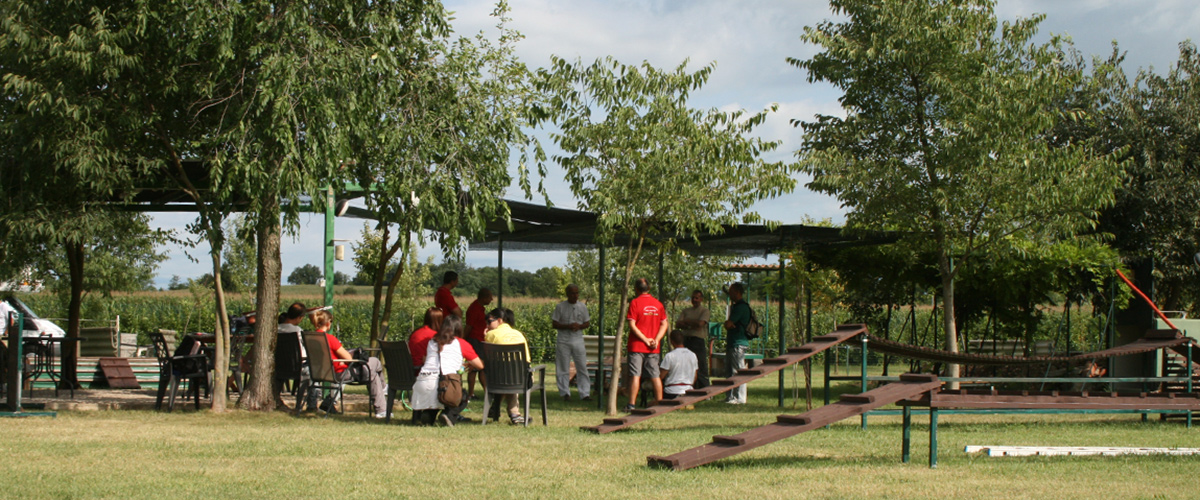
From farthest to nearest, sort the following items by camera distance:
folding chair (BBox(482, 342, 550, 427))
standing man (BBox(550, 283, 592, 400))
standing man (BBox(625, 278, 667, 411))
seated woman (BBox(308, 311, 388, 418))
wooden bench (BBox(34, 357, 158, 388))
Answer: wooden bench (BBox(34, 357, 158, 388)) → standing man (BBox(550, 283, 592, 400)) → standing man (BBox(625, 278, 667, 411)) → seated woman (BBox(308, 311, 388, 418)) → folding chair (BBox(482, 342, 550, 427))

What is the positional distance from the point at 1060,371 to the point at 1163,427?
16.2ft

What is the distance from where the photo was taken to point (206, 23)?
8.98 m

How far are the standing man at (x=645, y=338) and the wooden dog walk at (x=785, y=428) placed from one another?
4593 mm

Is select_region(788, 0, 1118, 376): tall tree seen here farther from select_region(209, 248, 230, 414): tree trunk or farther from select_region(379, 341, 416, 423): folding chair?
select_region(209, 248, 230, 414): tree trunk

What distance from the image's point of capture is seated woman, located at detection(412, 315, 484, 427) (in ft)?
30.2

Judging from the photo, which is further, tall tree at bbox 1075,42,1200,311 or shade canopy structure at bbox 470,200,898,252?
tall tree at bbox 1075,42,1200,311

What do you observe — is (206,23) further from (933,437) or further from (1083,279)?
(1083,279)

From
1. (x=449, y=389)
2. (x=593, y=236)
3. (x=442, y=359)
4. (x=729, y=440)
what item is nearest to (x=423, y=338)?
(x=442, y=359)

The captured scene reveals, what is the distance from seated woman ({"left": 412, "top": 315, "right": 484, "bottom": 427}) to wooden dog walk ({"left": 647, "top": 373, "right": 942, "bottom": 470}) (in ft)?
10.3

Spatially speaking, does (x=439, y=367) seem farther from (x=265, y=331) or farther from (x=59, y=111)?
(x=59, y=111)

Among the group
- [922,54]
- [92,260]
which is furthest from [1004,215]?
[92,260]

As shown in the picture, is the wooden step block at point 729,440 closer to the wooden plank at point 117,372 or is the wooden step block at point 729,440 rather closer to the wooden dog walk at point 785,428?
the wooden dog walk at point 785,428

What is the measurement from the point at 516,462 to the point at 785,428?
A: 1.82m

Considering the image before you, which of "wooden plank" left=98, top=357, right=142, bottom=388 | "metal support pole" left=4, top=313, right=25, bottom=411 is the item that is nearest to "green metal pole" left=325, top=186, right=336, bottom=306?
"wooden plank" left=98, top=357, right=142, bottom=388
